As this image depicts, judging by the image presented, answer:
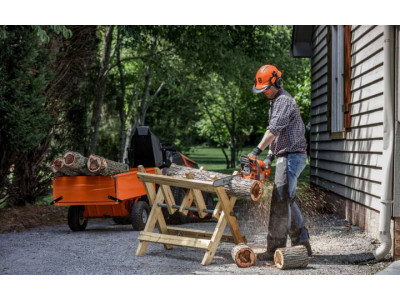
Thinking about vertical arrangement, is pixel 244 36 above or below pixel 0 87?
above

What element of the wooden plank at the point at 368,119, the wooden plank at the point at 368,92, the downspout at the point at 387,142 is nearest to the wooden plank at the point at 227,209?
the downspout at the point at 387,142

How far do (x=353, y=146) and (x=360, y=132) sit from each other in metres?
0.36

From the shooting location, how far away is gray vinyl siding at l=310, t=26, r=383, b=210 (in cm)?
624

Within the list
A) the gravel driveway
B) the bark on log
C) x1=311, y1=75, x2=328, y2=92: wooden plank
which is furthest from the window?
the bark on log

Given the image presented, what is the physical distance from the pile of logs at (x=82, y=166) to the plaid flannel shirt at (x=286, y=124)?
2.13 metres

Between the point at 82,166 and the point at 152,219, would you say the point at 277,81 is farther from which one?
the point at 82,166

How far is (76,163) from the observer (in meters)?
7.07

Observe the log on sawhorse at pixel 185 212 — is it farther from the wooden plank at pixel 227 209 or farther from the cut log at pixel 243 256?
the cut log at pixel 243 256

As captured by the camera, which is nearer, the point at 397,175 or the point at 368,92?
the point at 397,175

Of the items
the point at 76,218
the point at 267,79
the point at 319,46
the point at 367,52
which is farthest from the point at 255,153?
the point at 319,46
